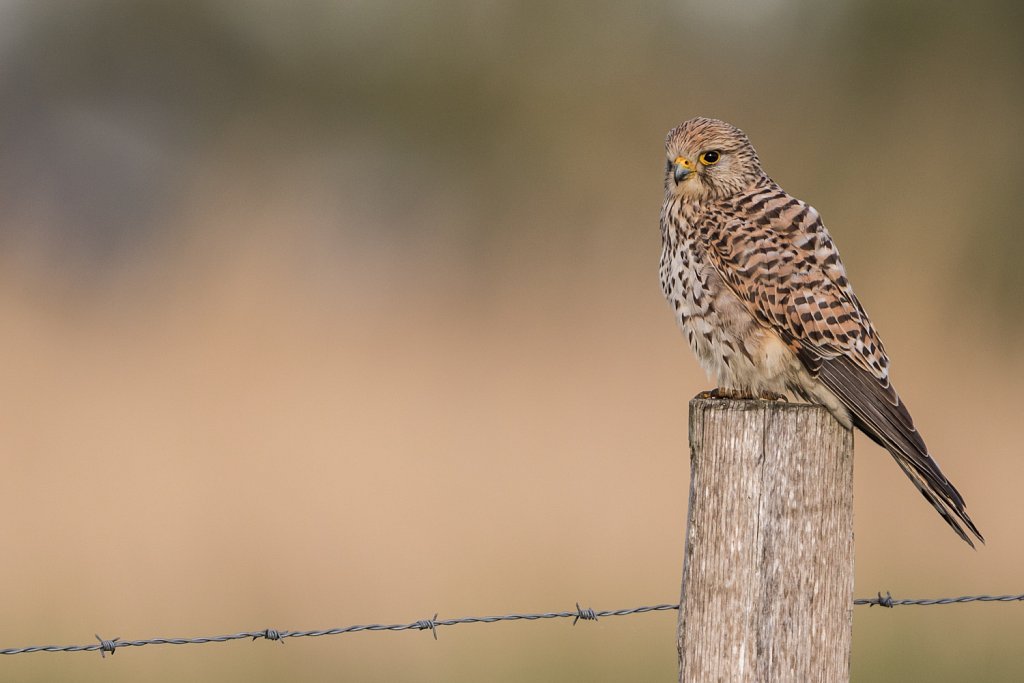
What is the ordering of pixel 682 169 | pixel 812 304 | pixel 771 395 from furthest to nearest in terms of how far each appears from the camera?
pixel 682 169 → pixel 771 395 → pixel 812 304

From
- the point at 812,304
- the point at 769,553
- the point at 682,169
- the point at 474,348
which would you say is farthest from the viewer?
the point at 474,348

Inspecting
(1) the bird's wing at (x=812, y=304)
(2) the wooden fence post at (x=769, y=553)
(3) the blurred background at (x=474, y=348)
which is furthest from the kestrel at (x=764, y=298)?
(3) the blurred background at (x=474, y=348)

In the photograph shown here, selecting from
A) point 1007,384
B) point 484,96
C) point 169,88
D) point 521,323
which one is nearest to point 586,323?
point 521,323

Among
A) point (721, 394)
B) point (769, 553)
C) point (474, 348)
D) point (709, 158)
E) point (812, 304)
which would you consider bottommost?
point (769, 553)

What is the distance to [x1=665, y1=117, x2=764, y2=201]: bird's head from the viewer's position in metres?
4.21

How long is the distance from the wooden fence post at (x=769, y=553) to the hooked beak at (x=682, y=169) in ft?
5.45

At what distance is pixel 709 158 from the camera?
4246mm

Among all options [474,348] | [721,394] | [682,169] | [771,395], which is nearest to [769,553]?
[721,394]

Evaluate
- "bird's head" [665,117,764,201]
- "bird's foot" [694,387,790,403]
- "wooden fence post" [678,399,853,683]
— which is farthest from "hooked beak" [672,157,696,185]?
"wooden fence post" [678,399,853,683]

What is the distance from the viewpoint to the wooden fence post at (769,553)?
2.61 meters

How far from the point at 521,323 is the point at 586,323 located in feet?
1.21

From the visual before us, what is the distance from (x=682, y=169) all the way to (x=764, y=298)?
631 millimetres

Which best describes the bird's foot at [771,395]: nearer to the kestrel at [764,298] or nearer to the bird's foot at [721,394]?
the kestrel at [764,298]

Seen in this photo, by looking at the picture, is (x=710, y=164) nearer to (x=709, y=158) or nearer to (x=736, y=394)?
(x=709, y=158)
